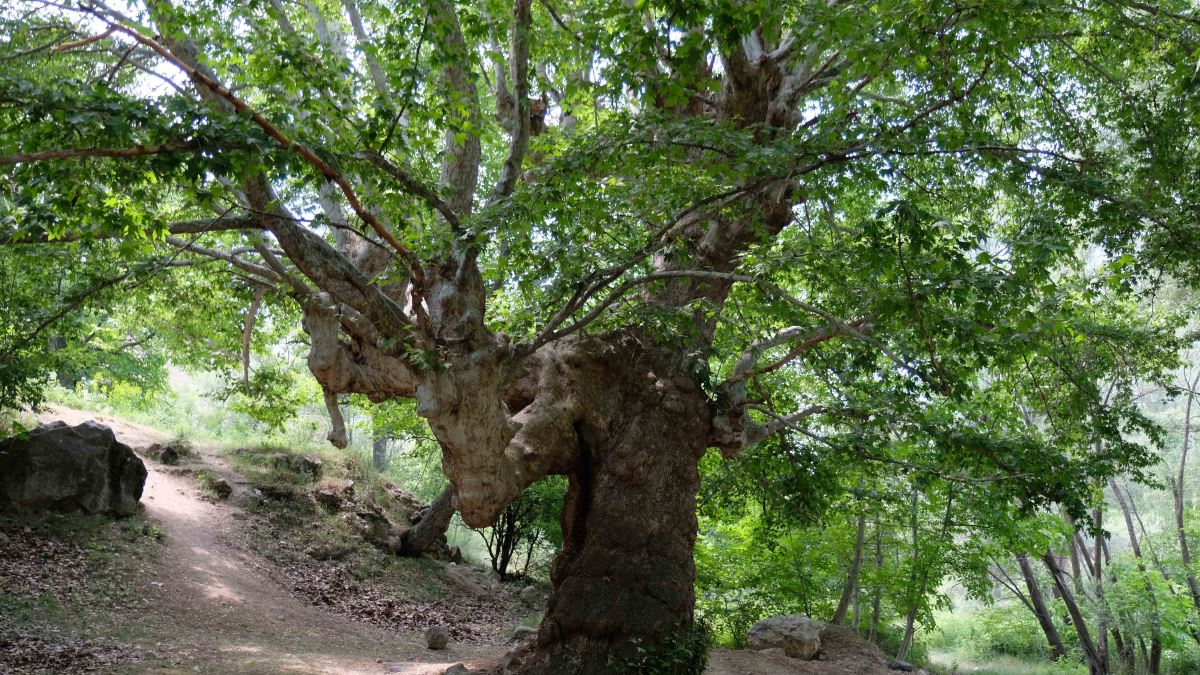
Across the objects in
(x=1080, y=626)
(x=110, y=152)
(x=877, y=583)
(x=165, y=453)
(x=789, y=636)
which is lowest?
(x=789, y=636)

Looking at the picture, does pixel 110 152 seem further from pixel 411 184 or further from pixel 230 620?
pixel 230 620

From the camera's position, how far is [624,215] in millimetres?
7293

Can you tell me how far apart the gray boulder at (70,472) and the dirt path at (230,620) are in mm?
858

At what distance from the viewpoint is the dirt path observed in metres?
8.32

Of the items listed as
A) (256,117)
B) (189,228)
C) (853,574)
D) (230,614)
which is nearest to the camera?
(256,117)

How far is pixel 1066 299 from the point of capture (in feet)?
25.2

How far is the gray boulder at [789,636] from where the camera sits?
417 inches

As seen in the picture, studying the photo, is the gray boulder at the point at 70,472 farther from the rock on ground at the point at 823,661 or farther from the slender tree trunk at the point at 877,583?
the slender tree trunk at the point at 877,583

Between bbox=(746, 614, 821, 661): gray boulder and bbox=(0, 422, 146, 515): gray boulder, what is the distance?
9126mm

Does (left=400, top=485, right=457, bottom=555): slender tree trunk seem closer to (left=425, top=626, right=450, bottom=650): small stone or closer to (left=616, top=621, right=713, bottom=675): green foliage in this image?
(left=425, top=626, right=450, bottom=650): small stone

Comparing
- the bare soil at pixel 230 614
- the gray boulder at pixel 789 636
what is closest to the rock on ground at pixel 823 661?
the bare soil at pixel 230 614

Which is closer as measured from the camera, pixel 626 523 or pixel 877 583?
pixel 626 523

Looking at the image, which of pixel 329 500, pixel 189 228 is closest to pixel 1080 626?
pixel 329 500

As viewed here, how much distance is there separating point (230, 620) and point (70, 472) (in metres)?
3.26
